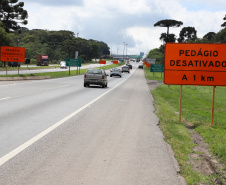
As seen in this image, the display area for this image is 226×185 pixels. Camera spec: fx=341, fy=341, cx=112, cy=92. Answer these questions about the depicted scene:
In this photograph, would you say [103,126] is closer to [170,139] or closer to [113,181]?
[170,139]

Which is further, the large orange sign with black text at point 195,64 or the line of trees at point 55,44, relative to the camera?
the line of trees at point 55,44

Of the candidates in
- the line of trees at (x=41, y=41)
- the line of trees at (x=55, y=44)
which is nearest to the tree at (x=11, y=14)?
the line of trees at (x=41, y=41)

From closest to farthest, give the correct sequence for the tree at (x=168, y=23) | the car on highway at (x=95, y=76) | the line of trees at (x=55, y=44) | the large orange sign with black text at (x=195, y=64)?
the large orange sign with black text at (x=195, y=64), the car on highway at (x=95, y=76), the tree at (x=168, y=23), the line of trees at (x=55, y=44)

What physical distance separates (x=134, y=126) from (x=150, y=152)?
3224 mm

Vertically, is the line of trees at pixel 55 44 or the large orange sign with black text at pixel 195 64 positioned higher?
the line of trees at pixel 55 44

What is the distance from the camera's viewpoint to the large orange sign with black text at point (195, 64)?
464 inches

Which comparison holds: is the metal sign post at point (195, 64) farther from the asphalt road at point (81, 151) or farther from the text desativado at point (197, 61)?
the asphalt road at point (81, 151)

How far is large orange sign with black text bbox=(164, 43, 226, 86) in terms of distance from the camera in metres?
11.8

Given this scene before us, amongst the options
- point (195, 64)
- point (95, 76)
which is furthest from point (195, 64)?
point (95, 76)

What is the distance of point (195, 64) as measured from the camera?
39.1ft

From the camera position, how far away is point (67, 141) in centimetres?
756

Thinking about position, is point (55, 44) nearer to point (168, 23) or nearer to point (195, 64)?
point (168, 23)

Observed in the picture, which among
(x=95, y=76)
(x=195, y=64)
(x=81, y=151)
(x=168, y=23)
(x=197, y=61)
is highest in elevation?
(x=168, y=23)

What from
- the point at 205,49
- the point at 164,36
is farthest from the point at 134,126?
the point at 164,36
